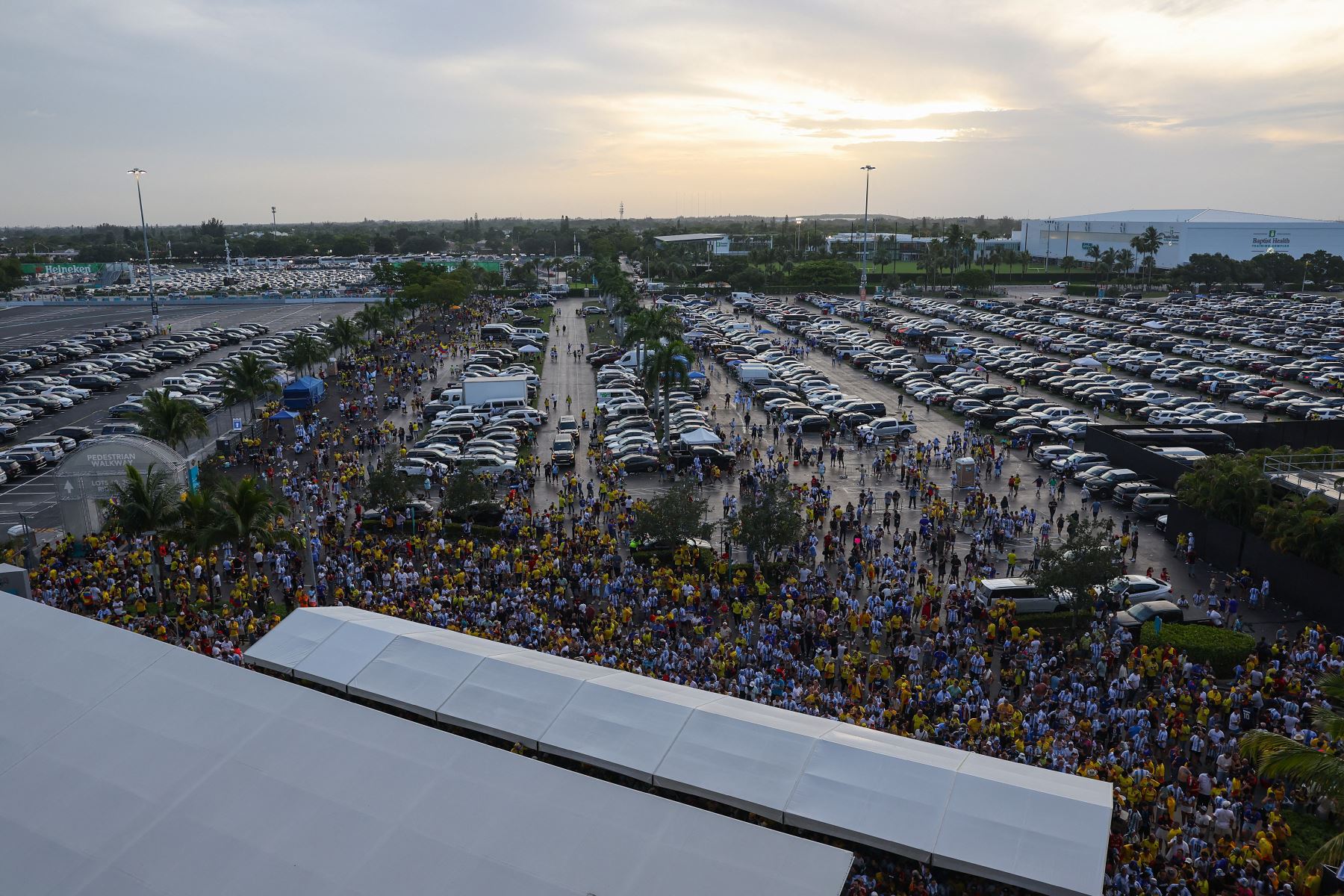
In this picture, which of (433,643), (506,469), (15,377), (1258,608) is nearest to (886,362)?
(506,469)

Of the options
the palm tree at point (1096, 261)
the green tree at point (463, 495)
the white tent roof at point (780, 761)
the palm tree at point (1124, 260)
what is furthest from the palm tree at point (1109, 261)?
the white tent roof at point (780, 761)

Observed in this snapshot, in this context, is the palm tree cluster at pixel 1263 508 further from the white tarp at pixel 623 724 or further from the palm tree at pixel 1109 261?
the palm tree at pixel 1109 261

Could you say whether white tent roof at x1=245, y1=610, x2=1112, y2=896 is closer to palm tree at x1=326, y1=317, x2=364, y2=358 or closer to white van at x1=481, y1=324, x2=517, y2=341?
palm tree at x1=326, y1=317, x2=364, y2=358

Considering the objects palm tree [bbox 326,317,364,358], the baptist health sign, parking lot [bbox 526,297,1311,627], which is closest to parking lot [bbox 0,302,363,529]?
palm tree [bbox 326,317,364,358]

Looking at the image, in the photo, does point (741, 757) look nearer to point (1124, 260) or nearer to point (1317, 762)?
point (1317, 762)

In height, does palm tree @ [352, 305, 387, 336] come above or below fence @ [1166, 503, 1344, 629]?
above

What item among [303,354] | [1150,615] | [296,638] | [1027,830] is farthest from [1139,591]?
[303,354]
